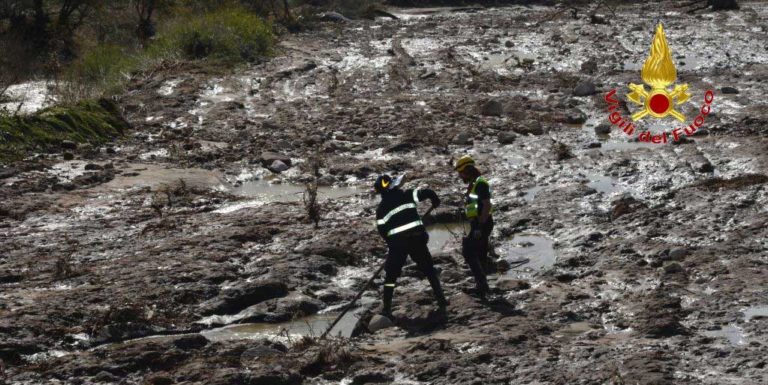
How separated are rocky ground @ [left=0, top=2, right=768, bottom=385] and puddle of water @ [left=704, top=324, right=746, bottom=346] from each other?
0.12ft

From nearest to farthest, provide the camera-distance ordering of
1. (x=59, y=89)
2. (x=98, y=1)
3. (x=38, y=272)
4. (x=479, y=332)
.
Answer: (x=479, y=332)
(x=38, y=272)
(x=59, y=89)
(x=98, y=1)

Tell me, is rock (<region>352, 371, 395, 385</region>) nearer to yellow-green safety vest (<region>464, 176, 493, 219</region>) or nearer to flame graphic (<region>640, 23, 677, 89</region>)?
yellow-green safety vest (<region>464, 176, 493, 219</region>)

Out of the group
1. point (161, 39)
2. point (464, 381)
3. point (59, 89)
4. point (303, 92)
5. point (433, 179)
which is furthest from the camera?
point (161, 39)

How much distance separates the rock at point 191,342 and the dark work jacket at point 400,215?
1.96m

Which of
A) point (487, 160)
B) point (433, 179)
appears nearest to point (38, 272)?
point (433, 179)

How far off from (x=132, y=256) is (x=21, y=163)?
4.37m

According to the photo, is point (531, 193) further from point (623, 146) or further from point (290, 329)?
point (290, 329)

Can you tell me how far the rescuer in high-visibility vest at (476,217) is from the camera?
32.0 feet

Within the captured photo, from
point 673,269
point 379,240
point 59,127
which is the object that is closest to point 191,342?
point 379,240

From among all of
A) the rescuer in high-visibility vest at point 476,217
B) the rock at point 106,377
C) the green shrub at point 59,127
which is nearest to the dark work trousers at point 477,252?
the rescuer in high-visibility vest at point 476,217

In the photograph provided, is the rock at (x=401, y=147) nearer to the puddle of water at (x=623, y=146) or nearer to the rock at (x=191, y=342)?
the puddle of water at (x=623, y=146)

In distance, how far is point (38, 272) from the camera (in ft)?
34.6

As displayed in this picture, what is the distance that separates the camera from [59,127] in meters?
16.2

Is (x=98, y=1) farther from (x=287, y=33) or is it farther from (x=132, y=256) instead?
(x=132, y=256)
